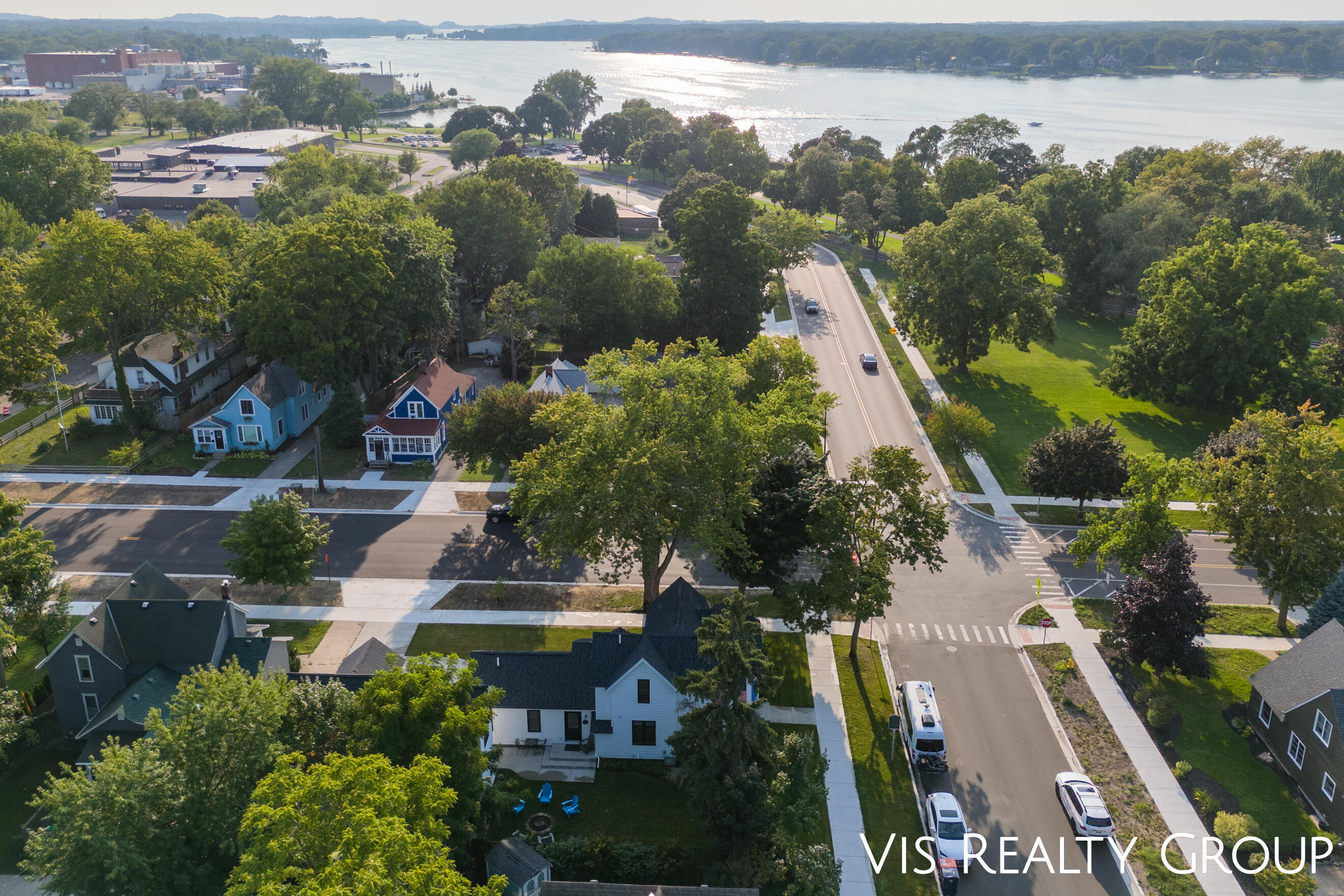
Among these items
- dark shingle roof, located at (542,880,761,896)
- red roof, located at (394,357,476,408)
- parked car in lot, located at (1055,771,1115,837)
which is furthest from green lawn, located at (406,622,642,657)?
red roof, located at (394,357,476,408)

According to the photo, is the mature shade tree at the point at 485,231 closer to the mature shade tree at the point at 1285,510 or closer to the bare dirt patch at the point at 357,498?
the bare dirt patch at the point at 357,498

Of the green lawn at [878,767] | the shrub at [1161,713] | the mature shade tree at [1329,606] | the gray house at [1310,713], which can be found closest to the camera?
the green lawn at [878,767]

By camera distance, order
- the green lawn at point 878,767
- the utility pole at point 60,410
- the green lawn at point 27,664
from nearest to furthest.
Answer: the green lawn at point 878,767
the green lawn at point 27,664
the utility pole at point 60,410

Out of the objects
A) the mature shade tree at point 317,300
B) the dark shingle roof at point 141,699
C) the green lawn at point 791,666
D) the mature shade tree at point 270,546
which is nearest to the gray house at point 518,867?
the green lawn at point 791,666

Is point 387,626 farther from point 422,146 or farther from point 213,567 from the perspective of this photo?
point 422,146

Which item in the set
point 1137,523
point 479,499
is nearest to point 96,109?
point 479,499

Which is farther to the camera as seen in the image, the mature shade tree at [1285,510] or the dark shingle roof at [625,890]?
the mature shade tree at [1285,510]

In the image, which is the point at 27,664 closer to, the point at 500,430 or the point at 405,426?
the point at 500,430

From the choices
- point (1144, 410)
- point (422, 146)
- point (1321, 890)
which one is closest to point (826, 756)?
point (1321, 890)
